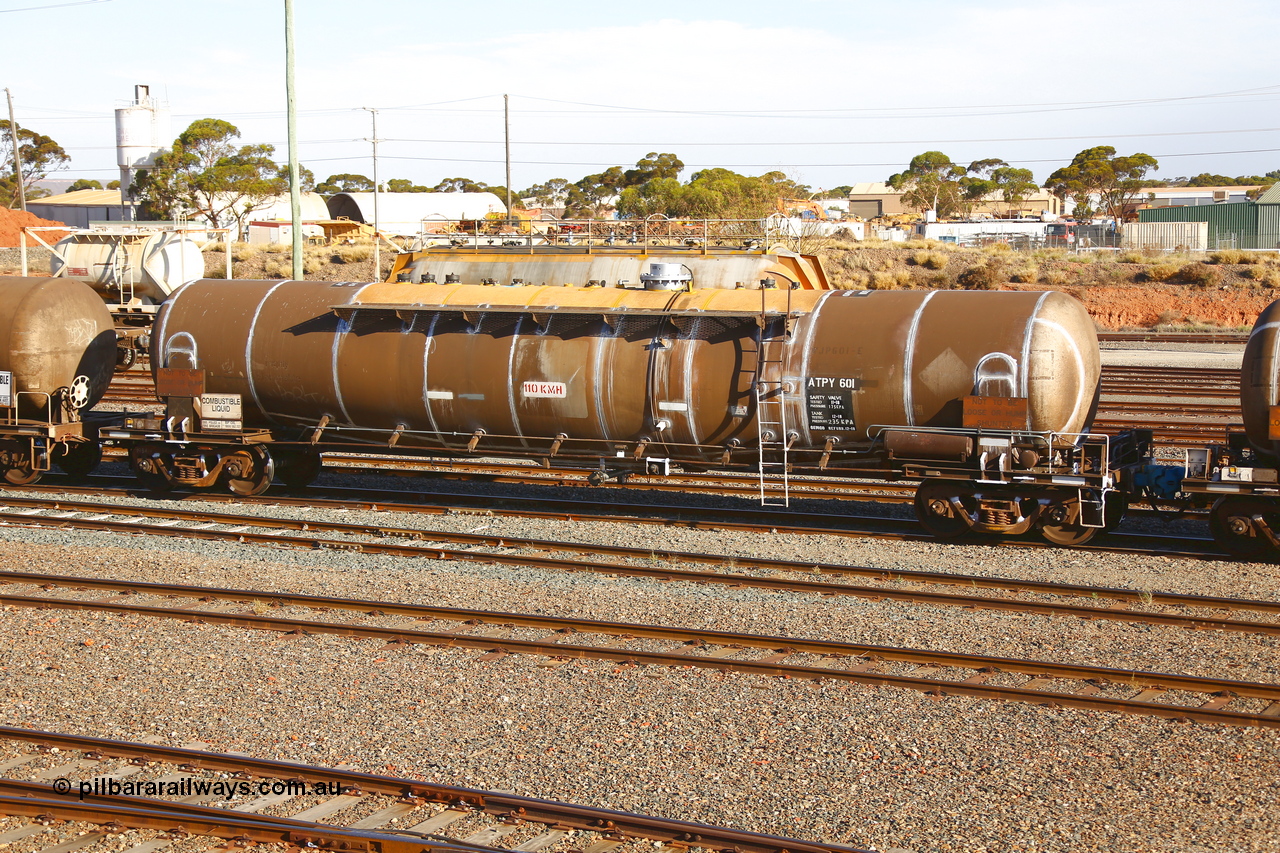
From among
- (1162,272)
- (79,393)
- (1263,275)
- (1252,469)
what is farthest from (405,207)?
(1252,469)

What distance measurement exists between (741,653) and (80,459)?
555 inches

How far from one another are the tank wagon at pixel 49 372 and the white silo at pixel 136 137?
271 ft

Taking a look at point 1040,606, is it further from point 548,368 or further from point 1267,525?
point 548,368

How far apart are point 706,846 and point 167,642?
682cm

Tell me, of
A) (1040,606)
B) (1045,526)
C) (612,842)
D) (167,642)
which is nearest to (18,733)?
(167,642)

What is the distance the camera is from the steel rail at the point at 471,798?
6.92m

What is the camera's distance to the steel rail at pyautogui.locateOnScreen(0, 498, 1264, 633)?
12.0 m

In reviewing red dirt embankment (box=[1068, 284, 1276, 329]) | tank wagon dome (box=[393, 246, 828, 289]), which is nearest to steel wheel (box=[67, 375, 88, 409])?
tank wagon dome (box=[393, 246, 828, 289])

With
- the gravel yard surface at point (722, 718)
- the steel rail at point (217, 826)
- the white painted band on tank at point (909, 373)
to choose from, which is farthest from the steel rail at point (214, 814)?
the white painted band on tank at point (909, 373)

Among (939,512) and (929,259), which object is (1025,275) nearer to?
(929,259)

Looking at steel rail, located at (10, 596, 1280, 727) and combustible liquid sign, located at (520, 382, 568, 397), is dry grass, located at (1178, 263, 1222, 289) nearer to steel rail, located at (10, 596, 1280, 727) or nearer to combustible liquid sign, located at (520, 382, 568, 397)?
combustible liquid sign, located at (520, 382, 568, 397)

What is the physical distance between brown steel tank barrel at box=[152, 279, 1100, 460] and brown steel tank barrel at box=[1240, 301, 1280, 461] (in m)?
1.86

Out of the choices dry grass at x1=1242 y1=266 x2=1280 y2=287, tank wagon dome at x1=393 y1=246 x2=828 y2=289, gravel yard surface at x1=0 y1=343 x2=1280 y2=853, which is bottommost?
gravel yard surface at x1=0 y1=343 x2=1280 y2=853

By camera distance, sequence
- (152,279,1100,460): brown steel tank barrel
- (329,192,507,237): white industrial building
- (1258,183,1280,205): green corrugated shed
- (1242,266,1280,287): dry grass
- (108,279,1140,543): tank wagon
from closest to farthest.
Result: (108,279,1140,543): tank wagon < (152,279,1100,460): brown steel tank barrel < (1242,266,1280,287): dry grass < (1258,183,1280,205): green corrugated shed < (329,192,507,237): white industrial building
